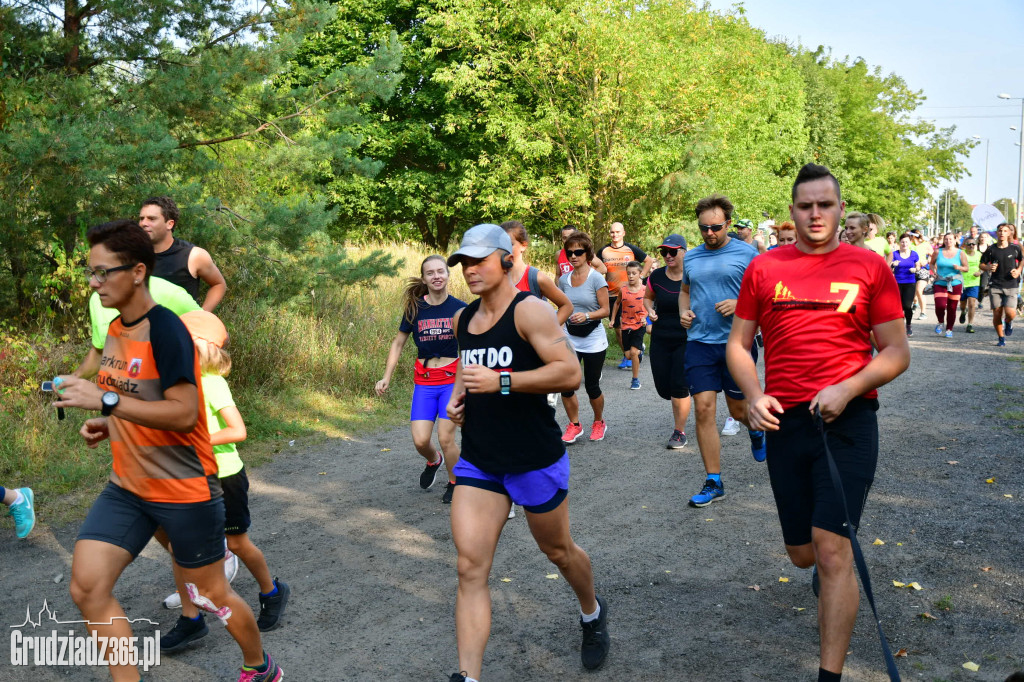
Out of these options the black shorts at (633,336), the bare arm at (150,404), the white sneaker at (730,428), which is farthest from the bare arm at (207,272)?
the black shorts at (633,336)

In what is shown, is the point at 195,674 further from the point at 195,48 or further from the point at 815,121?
the point at 815,121

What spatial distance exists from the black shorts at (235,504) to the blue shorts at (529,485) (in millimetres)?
1276

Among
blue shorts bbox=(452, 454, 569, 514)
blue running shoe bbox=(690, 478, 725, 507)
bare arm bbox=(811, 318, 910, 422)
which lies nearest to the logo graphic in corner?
blue shorts bbox=(452, 454, 569, 514)

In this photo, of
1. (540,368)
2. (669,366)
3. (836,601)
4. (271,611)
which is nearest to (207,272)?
(271,611)

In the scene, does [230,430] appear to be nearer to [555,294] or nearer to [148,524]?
[148,524]

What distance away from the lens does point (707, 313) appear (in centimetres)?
708

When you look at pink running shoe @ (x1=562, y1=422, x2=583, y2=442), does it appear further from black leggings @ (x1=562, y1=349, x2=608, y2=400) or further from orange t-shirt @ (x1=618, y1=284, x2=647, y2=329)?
orange t-shirt @ (x1=618, y1=284, x2=647, y2=329)

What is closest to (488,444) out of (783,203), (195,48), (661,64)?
(195,48)

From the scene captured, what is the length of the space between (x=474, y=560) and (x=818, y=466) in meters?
1.53

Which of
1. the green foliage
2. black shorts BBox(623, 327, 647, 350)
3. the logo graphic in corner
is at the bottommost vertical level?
the logo graphic in corner

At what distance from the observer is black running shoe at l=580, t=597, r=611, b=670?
4.16 meters

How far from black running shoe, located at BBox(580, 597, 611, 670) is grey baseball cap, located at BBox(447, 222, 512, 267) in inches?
72.5

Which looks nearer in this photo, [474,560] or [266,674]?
[474,560]

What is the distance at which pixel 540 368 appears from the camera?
3777mm
